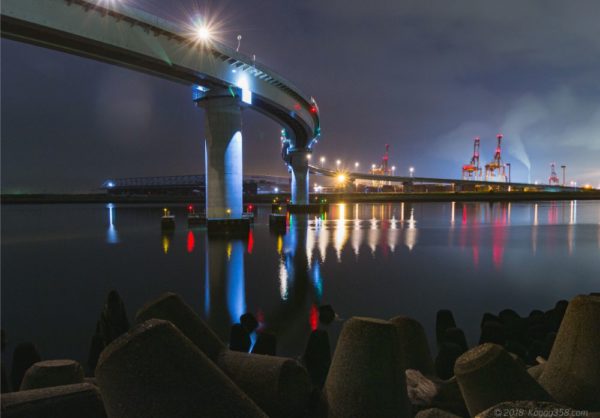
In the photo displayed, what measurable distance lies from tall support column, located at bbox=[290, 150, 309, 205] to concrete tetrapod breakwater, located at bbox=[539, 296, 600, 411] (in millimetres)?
68288

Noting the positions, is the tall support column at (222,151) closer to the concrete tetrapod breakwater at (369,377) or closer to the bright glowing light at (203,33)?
the bright glowing light at (203,33)

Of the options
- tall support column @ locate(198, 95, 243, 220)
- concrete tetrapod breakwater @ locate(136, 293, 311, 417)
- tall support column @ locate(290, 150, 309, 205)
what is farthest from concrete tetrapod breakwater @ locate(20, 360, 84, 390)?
tall support column @ locate(290, 150, 309, 205)

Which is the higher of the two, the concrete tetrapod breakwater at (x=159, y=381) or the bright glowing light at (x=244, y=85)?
the bright glowing light at (x=244, y=85)

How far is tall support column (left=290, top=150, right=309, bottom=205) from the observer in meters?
71.4

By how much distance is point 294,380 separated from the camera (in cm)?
296

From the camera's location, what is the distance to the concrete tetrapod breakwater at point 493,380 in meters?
3.17

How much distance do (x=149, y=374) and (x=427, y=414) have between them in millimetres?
2147

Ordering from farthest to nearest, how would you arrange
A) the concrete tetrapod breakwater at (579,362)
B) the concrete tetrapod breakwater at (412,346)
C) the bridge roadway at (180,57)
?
the bridge roadway at (180,57) < the concrete tetrapod breakwater at (412,346) < the concrete tetrapod breakwater at (579,362)

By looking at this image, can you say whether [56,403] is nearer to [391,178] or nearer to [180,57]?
[180,57]

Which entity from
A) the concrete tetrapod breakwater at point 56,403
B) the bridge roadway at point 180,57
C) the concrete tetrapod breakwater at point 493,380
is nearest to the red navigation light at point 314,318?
the concrete tetrapod breakwater at point 493,380

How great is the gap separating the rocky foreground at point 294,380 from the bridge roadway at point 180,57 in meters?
23.0

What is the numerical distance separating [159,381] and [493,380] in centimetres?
254

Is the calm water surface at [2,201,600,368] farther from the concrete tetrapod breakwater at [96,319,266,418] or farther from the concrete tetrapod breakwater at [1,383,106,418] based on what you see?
the concrete tetrapod breakwater at [96,319,266,418]

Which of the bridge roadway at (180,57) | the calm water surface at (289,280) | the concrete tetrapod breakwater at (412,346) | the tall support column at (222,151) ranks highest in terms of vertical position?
the bridge roadway at (180,57)
